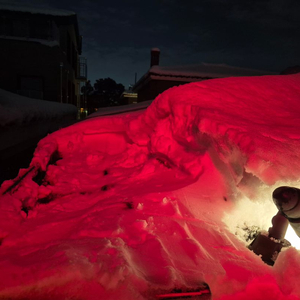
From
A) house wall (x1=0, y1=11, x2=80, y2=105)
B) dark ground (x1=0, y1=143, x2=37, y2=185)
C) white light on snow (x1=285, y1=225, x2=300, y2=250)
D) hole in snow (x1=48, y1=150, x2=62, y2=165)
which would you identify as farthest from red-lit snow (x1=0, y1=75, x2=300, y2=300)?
house wall (x1=0, y1=11, x2=80, y2=105)

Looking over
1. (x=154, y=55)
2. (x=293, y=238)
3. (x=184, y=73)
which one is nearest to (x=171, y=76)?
(x=184, y=73)

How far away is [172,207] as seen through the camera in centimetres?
217

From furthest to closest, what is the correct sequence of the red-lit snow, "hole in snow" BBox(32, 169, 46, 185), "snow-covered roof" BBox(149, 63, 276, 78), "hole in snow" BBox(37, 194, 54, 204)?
"snow-covered roof" BBox(149, 63, 276, 78)
"hole in snow" BBox(32, 169, 46, 185)
"hole in snow" BBox(37, 194, 54, 204)
the red-lit snow

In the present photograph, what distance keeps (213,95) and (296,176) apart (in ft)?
5.11

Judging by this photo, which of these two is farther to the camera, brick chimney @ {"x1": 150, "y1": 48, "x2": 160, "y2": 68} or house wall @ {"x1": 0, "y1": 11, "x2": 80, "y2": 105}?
brick chimney @ {"x1": 150, "y1": 48, "x2": 160, "y2": 68}

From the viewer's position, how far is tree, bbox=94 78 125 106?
37969 mm

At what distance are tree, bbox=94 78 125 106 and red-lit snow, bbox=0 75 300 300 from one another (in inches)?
1393

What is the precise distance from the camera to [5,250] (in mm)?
1817

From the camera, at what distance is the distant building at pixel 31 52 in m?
13.5

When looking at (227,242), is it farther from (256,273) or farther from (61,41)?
(61,41)

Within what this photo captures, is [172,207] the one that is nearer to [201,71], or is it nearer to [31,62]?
[201,71]

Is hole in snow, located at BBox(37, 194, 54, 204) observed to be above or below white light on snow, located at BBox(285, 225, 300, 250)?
below

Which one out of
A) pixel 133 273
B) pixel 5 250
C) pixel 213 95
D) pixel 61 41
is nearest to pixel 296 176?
pixel 133 273

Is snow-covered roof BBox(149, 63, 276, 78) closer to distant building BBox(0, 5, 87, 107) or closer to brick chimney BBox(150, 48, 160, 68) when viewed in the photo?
brick chimney BBox(150, 48, 160, 68)
